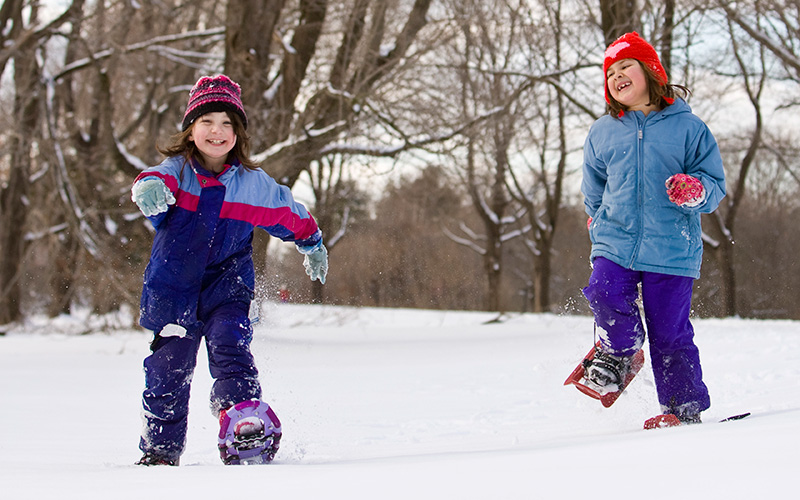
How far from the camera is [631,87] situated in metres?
3.07

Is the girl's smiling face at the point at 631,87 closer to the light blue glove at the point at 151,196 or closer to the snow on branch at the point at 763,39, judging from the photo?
the light blue glove at the point at 151,196

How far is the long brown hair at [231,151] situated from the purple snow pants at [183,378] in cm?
61

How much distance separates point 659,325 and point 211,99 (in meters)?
1.97

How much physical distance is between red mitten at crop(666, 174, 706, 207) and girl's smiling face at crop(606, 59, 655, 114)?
423 millimetres

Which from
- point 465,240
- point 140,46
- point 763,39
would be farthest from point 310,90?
point 465,240

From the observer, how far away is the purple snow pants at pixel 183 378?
2627 mm

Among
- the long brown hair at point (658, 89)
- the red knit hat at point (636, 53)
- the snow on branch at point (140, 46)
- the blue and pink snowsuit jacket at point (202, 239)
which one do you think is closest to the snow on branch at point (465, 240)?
the snow on branch at point (140, 46)

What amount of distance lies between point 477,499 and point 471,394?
3.52 metres

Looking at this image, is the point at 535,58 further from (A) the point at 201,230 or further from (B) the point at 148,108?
(B) the point at 148,108

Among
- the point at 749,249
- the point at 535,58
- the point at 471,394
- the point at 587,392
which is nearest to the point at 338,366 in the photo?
the point at 471,394

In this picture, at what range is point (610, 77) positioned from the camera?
10.4ft

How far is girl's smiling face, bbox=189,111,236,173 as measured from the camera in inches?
112

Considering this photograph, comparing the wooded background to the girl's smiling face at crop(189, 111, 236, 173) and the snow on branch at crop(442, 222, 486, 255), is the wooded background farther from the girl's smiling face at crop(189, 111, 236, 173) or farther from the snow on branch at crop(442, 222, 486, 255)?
the snow on branch at crop(442, 222, 486, 255)

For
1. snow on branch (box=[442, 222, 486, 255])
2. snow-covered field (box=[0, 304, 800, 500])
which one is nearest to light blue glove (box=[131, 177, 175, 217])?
snow-covered field (box=[0, 304, 800, 500])
